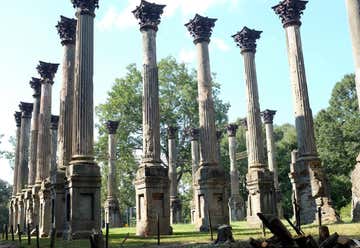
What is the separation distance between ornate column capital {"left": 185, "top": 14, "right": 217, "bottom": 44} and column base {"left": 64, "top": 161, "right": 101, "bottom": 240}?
10992mm

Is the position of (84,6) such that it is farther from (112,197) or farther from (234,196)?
(234,196)

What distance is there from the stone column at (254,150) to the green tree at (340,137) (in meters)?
22.9

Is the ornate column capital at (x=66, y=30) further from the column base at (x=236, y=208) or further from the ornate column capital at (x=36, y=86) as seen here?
the column base at (x=236, y=208)

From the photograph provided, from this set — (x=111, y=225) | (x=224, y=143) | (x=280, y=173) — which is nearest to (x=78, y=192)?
(x=111, y=225)

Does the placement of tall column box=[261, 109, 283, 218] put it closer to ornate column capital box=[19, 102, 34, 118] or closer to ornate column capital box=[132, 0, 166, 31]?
ornate column capital box=[132, 0, 166, 31]

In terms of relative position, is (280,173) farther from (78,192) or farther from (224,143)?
(78,192)

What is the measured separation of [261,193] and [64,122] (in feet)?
38.1

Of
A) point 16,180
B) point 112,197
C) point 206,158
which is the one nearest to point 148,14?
point 206,158

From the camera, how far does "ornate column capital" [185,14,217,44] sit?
1009 inches

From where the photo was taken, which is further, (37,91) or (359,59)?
(37,91)

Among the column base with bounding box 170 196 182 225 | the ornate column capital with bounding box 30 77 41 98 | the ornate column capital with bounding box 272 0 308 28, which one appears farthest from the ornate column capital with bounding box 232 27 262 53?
the column base with bounding box 170 196 182 225

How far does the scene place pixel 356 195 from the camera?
55.6ft

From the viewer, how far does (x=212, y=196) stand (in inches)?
906

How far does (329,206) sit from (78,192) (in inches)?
470
